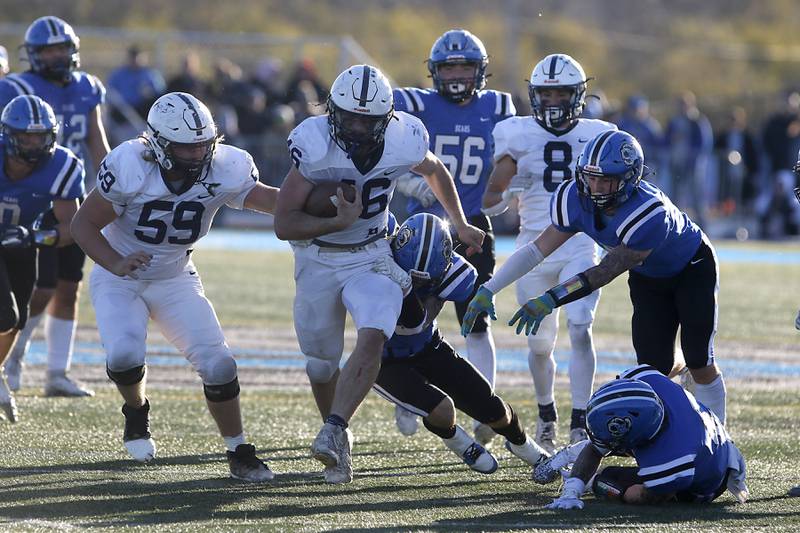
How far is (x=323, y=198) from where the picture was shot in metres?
5.59

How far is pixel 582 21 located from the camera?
39.8 meters

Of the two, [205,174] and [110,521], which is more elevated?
[205,174]

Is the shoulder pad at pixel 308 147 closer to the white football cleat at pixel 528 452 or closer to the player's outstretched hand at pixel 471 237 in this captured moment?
the player's outstretched hand at pixel 471 237

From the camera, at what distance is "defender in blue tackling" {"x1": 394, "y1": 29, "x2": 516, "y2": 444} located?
702cm

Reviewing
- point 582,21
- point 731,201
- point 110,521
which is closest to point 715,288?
point 110,521

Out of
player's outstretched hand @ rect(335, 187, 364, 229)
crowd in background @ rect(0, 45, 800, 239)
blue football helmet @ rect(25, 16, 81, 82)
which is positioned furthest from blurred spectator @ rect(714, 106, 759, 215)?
player's outstretched hand @ rect(335, 187, 364, 229)

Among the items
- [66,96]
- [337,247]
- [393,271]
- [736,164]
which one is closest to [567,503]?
[393,271]

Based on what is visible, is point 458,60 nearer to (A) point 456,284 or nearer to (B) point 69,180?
(A) point 456,284

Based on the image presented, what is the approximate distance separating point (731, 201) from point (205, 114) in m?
15.2

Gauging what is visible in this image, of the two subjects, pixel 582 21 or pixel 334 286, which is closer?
pixel 334 286

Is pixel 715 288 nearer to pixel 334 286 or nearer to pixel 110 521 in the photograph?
pixel 334 286

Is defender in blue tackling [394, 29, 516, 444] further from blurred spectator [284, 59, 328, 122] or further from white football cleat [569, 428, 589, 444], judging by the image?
blurred spectator [284, 59, 328, 122]

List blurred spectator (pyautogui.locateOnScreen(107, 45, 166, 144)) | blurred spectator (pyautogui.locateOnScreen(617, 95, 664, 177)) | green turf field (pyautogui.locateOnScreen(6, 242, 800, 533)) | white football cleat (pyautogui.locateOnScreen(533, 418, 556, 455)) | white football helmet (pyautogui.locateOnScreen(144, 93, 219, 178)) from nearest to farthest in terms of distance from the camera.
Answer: green turf field (pyautogui.locateOnScreen(6, 242, 800, 533))
white football helmet (pyautogui.locateOnScreen(144, 93, 219, 178))
white football cleat (pyautogui.locateOnScreen(533, 418, 556, 455))
blurred spectator (pyautogui.locateOnScreen(107, 45, 166, 144))
blurred spectator (pyautogui.locateOnScreen(617, 95, 664, 177))

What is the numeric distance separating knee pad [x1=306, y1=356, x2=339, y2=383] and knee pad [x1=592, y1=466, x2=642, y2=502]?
124 cm
